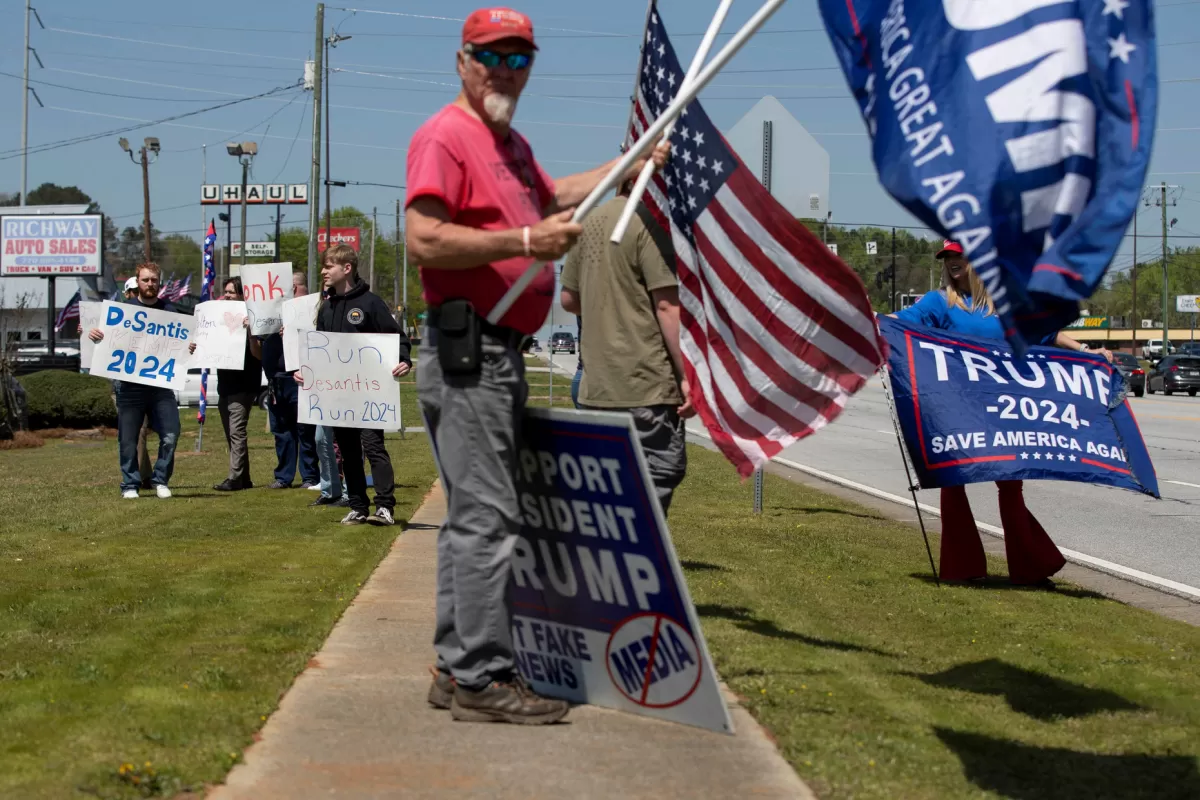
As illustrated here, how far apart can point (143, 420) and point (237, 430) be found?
112cm

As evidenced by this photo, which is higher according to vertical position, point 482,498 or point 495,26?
point 495,26

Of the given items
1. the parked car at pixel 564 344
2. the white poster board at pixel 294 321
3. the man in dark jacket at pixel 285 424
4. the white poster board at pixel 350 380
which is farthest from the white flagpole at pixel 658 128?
the parked car at pixel 564 344

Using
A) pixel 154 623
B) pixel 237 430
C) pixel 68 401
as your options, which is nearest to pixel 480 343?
pixel 154 623

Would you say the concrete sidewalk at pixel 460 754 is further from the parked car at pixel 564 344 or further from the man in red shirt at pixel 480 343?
the parked car at pixel 564 344

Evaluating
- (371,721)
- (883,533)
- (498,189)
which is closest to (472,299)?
(498,189)

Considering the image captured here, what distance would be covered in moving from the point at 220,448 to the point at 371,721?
1597cm

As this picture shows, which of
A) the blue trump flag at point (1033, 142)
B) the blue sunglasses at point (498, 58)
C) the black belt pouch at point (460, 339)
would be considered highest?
the blue sunglasses at point (498, 58)

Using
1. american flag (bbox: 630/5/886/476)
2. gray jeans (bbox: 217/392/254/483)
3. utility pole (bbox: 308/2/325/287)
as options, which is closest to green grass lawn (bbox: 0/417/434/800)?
gray jeans (bbox: 217/392/254/483)

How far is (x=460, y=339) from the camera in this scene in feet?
15.0

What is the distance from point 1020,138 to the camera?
13.2ft

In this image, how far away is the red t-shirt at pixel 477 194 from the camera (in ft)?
14.8

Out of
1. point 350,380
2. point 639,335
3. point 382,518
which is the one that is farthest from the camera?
point 350,380

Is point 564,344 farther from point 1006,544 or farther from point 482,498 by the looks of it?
point 482,498

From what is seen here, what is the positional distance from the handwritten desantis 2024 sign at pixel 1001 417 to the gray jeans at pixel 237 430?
24.5 ft
